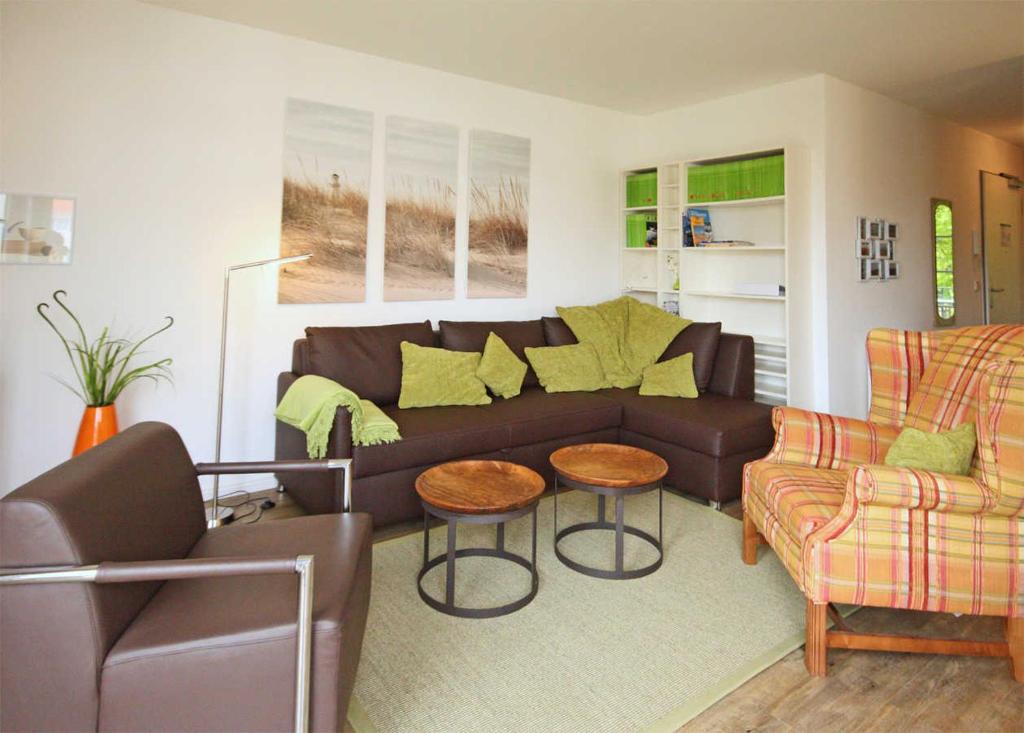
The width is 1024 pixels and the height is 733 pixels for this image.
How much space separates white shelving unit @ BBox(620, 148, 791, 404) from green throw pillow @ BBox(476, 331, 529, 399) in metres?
1.61

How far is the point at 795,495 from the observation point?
218cm

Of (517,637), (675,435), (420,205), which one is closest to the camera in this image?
(517,637)

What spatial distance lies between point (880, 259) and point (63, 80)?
204 inches

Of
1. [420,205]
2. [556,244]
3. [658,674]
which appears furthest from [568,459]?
[556,244]

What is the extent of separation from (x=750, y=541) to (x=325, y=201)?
2951mm

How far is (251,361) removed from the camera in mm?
3574

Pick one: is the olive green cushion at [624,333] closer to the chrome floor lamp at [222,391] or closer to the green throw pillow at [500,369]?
the green throw pillow at [500,369]

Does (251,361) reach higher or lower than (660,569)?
higher

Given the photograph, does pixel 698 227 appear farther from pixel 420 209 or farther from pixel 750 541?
pixel 750 541

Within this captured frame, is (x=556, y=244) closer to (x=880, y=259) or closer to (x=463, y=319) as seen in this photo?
(x=463, y=319)

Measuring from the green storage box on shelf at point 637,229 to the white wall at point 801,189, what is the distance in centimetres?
80

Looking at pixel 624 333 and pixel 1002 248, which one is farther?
pixel 1002 248

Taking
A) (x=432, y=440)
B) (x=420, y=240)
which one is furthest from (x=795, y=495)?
(x=420, y=240)

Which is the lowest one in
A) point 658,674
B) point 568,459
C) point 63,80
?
point 658,674
